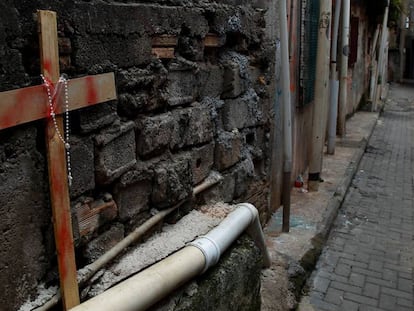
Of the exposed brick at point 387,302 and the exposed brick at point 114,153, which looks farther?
the exposed brick at point 387,302

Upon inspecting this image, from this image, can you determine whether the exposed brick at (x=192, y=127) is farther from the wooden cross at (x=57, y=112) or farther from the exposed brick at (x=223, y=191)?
the wooden cross at (x=57, y=112)

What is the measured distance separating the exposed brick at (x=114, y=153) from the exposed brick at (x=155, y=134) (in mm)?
78

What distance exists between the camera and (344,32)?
7996 millimetres

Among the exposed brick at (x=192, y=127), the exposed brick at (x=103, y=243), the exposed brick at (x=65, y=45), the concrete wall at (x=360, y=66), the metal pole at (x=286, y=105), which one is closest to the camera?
the exposed brick at (x=65, y=45)

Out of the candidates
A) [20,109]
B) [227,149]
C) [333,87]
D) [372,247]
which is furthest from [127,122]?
[333,87]

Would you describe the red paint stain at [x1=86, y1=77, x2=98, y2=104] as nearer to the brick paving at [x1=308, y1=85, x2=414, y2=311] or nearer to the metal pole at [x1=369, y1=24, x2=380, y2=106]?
the brick paving at [x1=308, y1=85, x2=414, y2=311]

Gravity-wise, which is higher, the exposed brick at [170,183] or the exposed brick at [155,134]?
the exposed brick at [155,134]

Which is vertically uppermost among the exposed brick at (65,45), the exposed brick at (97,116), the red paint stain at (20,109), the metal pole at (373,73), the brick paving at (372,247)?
the exposed brick at (65,45)

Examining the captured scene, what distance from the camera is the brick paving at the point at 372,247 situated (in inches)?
150

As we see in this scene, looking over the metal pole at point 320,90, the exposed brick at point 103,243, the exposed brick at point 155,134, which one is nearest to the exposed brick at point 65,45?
the exposed brick at point 155,134

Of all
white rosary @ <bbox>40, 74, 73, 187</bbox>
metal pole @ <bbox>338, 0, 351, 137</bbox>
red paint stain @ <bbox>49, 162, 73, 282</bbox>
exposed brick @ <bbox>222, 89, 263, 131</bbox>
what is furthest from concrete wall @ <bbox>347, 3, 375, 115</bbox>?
red paint stain @ <bbox>49, 162, 73, 282</bbox>

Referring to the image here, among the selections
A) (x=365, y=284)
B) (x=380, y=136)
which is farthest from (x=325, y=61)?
(x=380, y=136)

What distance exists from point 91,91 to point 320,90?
411cm

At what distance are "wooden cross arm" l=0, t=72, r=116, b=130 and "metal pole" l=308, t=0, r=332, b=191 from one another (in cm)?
394
